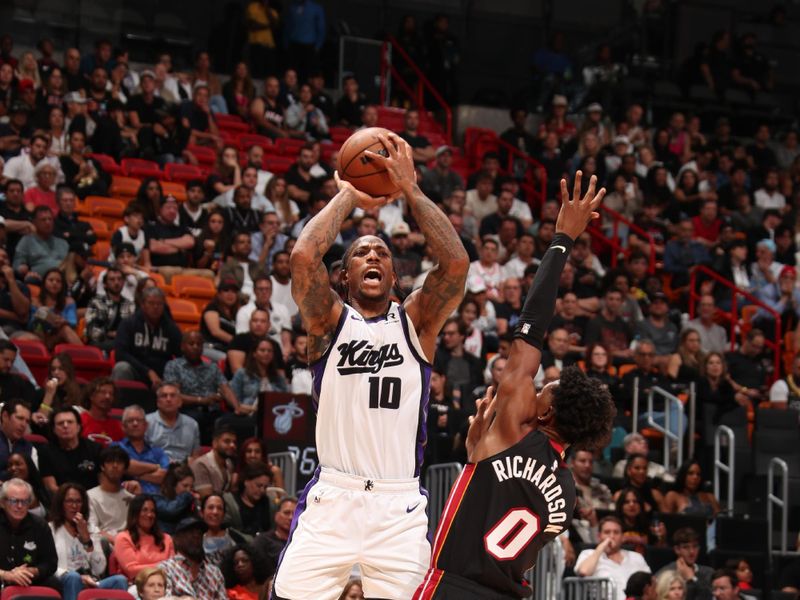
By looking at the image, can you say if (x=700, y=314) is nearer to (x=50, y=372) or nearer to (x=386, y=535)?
(x=50, y=372)

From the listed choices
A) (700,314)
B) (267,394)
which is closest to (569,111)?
(700,314)

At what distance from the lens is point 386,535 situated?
685 cm

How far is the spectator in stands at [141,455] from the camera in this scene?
12266 mm

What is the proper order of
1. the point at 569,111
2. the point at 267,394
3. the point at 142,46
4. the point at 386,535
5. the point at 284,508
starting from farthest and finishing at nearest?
the point at 569,111 < the point at 142,46 < the point at 267,394 < the point at 284,508 < the point at 386,535

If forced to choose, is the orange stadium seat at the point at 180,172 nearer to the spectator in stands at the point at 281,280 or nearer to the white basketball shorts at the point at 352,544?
the spectator in stands at the point at 281,280

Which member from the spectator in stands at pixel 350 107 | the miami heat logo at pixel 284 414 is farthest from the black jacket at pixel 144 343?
the spectator in stands at pixel 350 107

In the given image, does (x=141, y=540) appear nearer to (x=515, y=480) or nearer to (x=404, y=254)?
(x=515, y=480)

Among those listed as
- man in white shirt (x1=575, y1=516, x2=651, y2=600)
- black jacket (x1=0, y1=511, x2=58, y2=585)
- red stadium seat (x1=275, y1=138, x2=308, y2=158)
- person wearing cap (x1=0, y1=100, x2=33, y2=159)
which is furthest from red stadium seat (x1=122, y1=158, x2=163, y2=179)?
black jacket (x1=0, y1=511, x2=58, y2=585)

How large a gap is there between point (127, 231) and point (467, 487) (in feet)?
33.6

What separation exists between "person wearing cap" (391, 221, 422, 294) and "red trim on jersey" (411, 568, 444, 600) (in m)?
10.0

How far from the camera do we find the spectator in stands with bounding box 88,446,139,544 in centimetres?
1158

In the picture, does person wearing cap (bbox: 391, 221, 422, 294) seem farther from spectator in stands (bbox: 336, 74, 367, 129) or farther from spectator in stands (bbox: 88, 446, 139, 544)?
spectator in stands (bbox: 88, 446, 139, 544)

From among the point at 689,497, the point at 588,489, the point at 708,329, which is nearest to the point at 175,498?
the point at 588,489

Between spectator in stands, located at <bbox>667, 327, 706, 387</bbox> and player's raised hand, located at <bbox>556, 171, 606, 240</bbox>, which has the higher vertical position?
player's raised hand, located at <bbox>556, 171, 606, 240</bbox>
